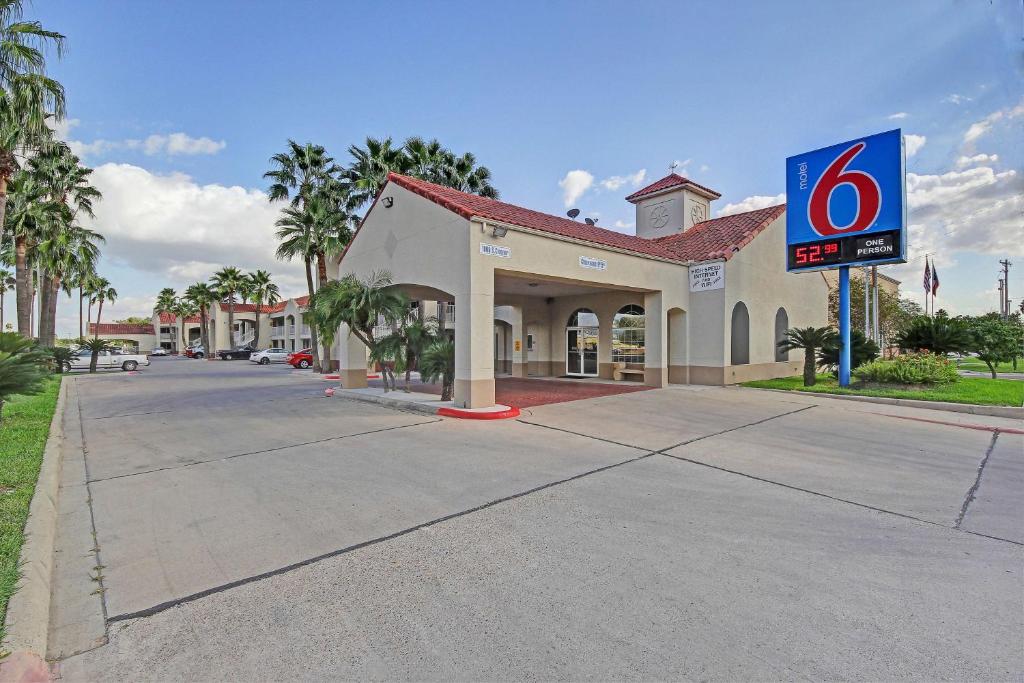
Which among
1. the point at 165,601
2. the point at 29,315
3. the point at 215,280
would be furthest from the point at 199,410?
the point at 215,280

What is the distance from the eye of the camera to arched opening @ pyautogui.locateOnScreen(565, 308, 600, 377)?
21.3 metres

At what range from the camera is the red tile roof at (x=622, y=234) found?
1276 centimetres

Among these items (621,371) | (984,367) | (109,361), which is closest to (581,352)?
(621,371)

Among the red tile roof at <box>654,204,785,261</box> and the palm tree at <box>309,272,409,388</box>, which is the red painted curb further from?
the red tile roof at <box>654,204,785,261</box>

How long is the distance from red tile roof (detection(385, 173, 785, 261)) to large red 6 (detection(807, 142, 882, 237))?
2.83 meters

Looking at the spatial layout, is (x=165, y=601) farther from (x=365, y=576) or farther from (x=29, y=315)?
(x=29, y=315)

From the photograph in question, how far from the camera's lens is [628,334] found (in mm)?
20094

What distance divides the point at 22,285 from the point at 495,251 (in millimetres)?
27268

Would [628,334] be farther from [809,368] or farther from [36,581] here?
[36,581]

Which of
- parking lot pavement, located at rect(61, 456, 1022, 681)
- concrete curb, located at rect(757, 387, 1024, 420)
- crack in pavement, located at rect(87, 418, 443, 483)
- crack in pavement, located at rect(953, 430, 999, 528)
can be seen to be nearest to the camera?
parking lot pavement, located at rect(61, 456, 1022, 681)

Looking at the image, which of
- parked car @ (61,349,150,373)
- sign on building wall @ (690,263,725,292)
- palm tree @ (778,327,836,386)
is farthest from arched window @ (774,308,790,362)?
parked car @ (61,349,150,373)

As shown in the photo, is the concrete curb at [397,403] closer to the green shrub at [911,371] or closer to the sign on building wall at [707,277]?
the sign on building wall at [707,277]

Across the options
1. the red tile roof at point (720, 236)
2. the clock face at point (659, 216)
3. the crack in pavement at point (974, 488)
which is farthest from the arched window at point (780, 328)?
the crack in pavement at point (974, 488)

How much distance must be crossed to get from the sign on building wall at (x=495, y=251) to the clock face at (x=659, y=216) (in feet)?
44.0
